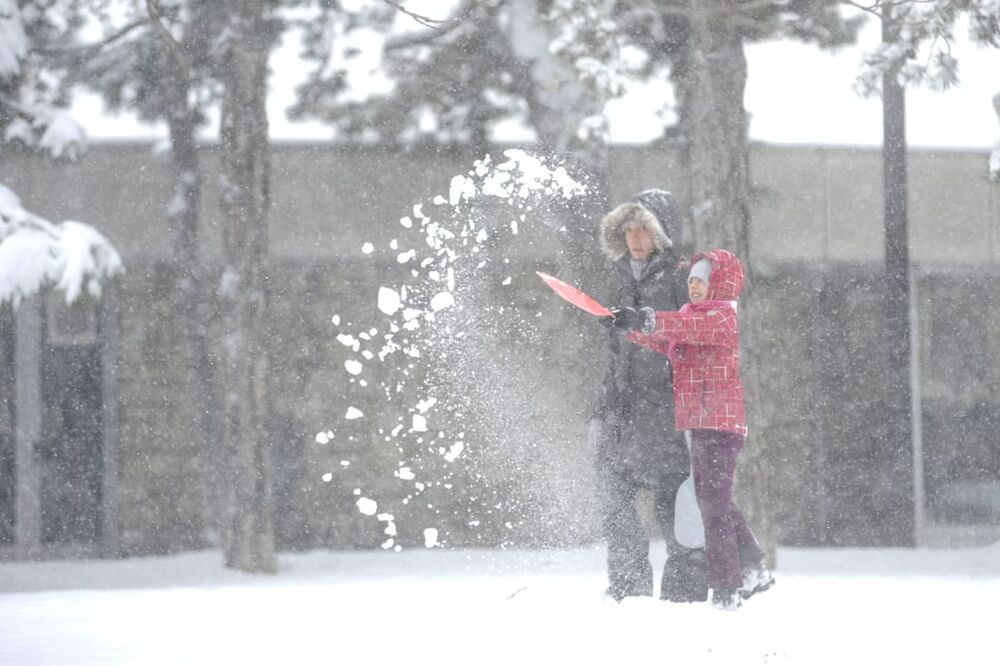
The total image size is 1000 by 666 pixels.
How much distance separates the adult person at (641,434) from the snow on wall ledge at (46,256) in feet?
14.6

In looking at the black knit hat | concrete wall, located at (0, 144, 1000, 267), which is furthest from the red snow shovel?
concrete wall, located at (0, 144, 1000, 267)

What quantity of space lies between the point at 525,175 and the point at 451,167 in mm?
2177

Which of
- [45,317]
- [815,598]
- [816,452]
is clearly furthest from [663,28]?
[45,317]

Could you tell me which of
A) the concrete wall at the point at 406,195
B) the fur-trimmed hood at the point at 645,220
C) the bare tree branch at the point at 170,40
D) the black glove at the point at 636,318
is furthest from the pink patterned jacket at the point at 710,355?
the bare tree branch at the point at 170,40

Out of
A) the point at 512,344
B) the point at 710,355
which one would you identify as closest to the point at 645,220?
the point at 710,355

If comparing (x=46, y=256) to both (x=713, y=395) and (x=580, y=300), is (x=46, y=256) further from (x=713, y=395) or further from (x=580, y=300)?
(x=713, y=395)

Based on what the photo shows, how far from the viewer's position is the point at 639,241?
253 inches

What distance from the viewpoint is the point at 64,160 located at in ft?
37.8

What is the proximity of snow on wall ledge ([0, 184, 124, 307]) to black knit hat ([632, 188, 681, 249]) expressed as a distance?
14.7 feet

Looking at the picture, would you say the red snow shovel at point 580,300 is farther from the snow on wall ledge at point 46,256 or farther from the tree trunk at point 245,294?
the snow on wall ledge at point 46,256

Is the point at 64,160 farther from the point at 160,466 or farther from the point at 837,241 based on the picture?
the point at 837,241

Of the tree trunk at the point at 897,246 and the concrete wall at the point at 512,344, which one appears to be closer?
the tree trunk at the point at 897,246

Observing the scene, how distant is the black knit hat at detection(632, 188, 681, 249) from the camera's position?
651cm

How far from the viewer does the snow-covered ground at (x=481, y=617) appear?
5414 millimetres
